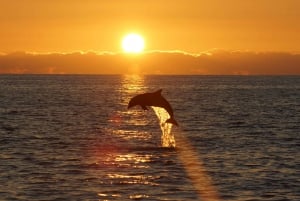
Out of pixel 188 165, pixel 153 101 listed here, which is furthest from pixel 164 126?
pixel 188 165

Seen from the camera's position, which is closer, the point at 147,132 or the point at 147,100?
the point at 147,100

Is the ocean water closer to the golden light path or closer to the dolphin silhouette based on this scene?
the golden light path

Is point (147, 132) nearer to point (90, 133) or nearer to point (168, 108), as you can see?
point (90, 133)

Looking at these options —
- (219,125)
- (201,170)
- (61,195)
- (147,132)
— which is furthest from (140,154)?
(219,125)

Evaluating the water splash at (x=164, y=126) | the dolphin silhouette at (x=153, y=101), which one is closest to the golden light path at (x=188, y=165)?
the water splash at (x=164, y=126)

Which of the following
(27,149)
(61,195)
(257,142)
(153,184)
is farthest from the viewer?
(257,142)

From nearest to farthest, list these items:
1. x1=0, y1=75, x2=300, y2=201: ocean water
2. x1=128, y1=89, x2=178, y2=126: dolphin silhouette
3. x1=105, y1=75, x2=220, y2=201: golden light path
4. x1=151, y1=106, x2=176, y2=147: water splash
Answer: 1. x1=0, y1=75, x2=300, y2=201: ocean water
2. x1=105, y1=75, x2=220, y2=201: golden light path
3. x1=128, y1=89, x2=178, y2=126: dolphin silhouette
4. x1=151, y1=106, x2=176, y2=147: water splash

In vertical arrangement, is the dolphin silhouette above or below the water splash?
above

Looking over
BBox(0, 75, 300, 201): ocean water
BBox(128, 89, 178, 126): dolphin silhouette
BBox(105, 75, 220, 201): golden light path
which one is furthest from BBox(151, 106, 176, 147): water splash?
BBox(128, 89, 178, 126): dolphin silhouette

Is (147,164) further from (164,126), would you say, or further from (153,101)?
(164,126)

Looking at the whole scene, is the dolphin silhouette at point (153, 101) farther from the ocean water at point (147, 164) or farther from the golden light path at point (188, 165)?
the ocean water at point (147, 164)

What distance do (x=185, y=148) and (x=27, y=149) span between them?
11.0m

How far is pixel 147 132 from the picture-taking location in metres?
59.3

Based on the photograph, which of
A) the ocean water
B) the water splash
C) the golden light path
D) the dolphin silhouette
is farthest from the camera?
the water splash
